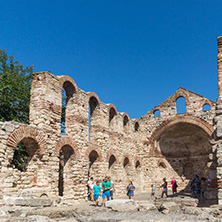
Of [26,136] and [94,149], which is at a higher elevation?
[26,136]

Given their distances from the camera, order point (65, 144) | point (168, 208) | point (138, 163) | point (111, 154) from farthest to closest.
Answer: point (138, 163)
point (111, 154)
point (65, 144)
point (168, 208)

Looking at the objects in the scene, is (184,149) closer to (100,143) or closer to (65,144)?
(100,143)

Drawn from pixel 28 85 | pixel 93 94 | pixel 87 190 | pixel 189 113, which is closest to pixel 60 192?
pixel 87 190

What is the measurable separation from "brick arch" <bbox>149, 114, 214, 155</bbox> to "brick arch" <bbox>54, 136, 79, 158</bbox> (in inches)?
362

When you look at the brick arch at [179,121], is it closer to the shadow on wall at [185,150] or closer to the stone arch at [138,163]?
the shadow on wall at [185,150]

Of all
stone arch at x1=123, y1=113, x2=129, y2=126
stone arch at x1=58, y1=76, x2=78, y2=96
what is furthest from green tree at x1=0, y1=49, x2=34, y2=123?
stone arch at x1=123, y1=113, x2=129, y2=126

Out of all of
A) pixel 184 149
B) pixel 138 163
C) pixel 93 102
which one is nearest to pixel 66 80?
pixel 93 102

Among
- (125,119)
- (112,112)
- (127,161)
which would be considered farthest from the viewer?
(125,119)

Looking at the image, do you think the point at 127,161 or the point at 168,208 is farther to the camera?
the point at 127,161

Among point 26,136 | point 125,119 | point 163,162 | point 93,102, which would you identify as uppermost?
point 93,102

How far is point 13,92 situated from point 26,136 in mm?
5842

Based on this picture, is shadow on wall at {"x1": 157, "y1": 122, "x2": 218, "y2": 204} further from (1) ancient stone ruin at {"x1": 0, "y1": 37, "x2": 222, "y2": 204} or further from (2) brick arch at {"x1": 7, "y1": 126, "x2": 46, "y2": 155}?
(2) brick arch at {"x1": 7, "y1": 126, "x2": 46, "y2": 155}

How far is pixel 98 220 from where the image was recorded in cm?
627

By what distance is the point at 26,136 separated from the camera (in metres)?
9.58
